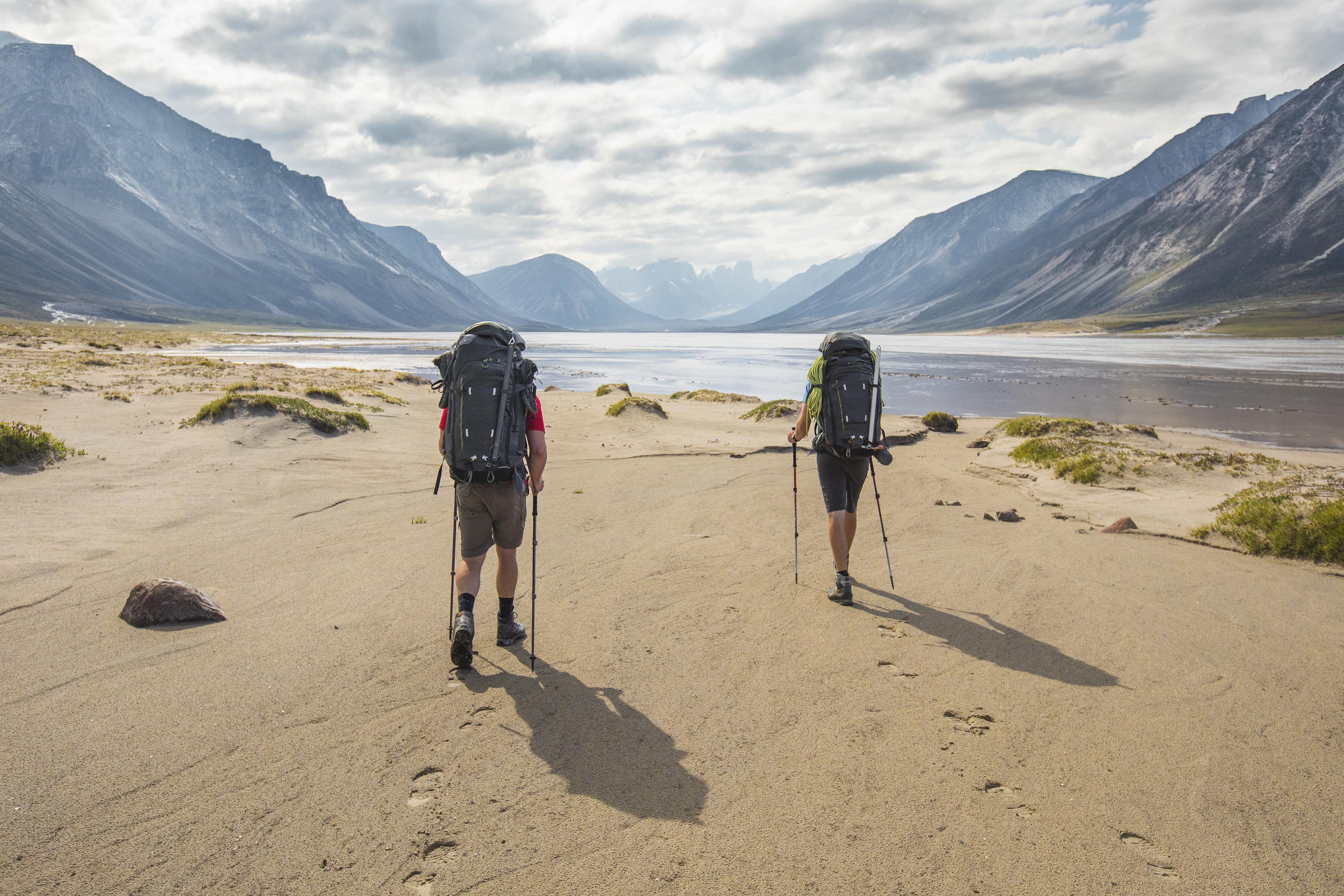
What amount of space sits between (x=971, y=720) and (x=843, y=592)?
2.52 metres

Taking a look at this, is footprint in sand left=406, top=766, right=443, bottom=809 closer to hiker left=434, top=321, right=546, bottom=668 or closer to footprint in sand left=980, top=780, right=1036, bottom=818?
hiker left=434, top=321, right=546, bottom=668

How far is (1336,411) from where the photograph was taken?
29.5 metres

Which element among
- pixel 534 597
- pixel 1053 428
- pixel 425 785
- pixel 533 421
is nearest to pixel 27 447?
pixel 533 421

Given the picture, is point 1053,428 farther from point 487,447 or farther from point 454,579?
point 487,447

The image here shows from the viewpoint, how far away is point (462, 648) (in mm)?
5828

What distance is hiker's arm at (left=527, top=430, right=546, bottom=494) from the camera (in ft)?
20.0

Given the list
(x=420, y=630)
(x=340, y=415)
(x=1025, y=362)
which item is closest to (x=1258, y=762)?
(x=420, y=630)

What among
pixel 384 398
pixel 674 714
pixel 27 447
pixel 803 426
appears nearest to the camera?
pixel 674 714

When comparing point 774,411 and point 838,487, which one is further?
point 774,411

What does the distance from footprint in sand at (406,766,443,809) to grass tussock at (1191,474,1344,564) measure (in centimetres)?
980

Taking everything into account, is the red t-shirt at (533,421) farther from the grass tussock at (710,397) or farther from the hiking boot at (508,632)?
the grass tussock at (710,397)

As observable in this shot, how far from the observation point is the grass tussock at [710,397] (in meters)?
33.5

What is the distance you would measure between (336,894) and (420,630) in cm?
331

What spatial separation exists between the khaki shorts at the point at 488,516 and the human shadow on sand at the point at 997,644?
3676mm
